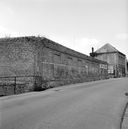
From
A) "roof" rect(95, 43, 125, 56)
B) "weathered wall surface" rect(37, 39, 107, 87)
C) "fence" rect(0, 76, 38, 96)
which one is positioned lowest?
"fence" rect(0, 76, 38, 96)

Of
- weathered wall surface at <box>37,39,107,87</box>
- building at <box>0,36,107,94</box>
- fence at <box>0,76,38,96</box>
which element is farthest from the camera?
weathered wall surface at <box>37,39,107,87</box>

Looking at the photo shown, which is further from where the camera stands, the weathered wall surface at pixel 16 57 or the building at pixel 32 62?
the weathered wall surface at pixel 16 57

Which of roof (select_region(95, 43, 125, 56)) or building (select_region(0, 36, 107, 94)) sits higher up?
roof (select_region(95, 43, 125, 56))

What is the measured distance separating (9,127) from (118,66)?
59.6 m

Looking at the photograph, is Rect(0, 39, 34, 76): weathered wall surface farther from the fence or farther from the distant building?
the distant building

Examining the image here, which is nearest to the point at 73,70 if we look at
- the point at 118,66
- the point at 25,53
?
the point at 25,53

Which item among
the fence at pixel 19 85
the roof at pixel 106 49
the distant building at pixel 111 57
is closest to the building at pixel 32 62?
the fence at pixel 19 85

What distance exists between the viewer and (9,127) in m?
4.66

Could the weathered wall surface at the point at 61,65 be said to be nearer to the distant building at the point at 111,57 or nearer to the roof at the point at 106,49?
the distant building at the point at 111,57

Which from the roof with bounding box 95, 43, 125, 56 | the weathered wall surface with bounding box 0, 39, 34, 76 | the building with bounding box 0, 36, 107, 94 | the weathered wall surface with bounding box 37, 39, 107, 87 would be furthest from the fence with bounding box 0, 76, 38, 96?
the roof with bounding box 95, 43, 125, 56

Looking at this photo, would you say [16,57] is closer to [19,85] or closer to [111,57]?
[19,85]

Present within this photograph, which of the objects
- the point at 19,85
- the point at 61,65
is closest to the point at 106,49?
the point at 61,65

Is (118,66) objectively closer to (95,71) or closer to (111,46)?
(111,46)

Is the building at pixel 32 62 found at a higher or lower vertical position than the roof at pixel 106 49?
lower
